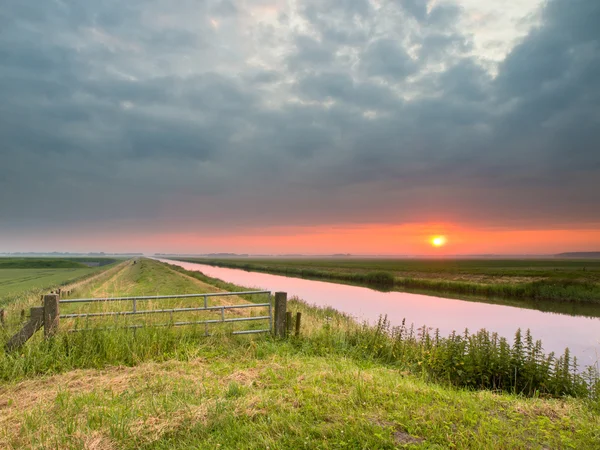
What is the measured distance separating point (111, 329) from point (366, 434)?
7.24 meters

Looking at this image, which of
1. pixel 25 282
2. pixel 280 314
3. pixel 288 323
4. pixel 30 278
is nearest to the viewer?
pixel 280 314

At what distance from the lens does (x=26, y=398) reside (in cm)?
598

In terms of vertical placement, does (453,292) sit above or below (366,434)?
below

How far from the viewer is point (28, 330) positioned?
8.07 metres

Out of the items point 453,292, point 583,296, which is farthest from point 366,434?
point 453,292

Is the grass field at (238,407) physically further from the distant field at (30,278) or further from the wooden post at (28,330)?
the distant field at (30,278)

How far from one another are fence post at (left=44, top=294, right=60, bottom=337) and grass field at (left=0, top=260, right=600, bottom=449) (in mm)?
248

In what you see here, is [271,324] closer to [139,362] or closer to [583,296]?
[139,362]

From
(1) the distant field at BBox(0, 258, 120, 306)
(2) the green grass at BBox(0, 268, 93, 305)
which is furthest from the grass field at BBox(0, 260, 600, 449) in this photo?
(2) the green grass at BBox(0, 268, 93, 305)

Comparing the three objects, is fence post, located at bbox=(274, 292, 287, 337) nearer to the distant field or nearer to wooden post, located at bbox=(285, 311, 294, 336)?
wooden post, located at bbox=(285, 311, 294, 336)

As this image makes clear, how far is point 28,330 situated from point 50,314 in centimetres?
54

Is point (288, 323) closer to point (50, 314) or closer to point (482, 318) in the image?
point (50, 314)

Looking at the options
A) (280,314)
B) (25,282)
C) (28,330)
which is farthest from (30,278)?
(280,314)

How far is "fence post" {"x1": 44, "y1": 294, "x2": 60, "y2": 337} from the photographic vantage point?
824 centimetres
